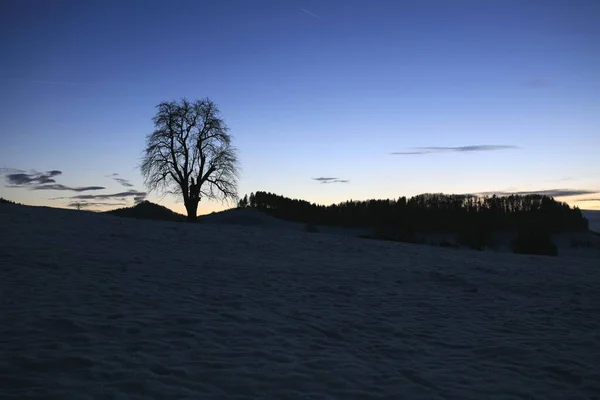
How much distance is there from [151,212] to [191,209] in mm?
4759

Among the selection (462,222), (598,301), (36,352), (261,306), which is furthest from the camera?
(462,222)

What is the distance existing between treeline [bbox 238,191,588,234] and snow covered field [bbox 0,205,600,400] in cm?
5923

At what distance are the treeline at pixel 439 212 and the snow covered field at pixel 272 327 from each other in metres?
59.2

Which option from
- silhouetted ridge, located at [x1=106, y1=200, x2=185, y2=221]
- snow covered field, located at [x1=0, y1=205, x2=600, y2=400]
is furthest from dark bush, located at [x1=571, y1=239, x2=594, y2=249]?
silhouetted ridge, located at [x1=106, y1=200, x2=185, y2=221]

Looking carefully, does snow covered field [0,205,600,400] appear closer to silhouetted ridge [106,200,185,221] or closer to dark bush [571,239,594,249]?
silhouetted ridge [106,200,185,221]

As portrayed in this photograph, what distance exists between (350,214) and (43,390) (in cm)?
8208

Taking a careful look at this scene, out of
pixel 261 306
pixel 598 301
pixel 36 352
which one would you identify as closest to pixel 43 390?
pixel 36 352

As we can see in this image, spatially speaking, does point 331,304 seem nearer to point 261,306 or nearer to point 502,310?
point 261,306

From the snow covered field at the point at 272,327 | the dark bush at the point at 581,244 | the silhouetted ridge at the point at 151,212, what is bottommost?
the snow covered field at the point at 272,327

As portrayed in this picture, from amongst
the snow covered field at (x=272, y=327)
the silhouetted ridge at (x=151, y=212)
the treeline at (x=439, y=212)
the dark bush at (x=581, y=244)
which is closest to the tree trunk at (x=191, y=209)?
the silhouetted ridge at (x=151, y=212)

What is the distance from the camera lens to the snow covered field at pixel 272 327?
251 inches

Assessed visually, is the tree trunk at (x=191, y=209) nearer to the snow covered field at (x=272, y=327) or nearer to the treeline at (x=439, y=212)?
the snow covered field at (x=272, y=327)

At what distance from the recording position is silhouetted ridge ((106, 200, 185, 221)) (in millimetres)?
41719

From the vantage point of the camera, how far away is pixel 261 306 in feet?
36.0
